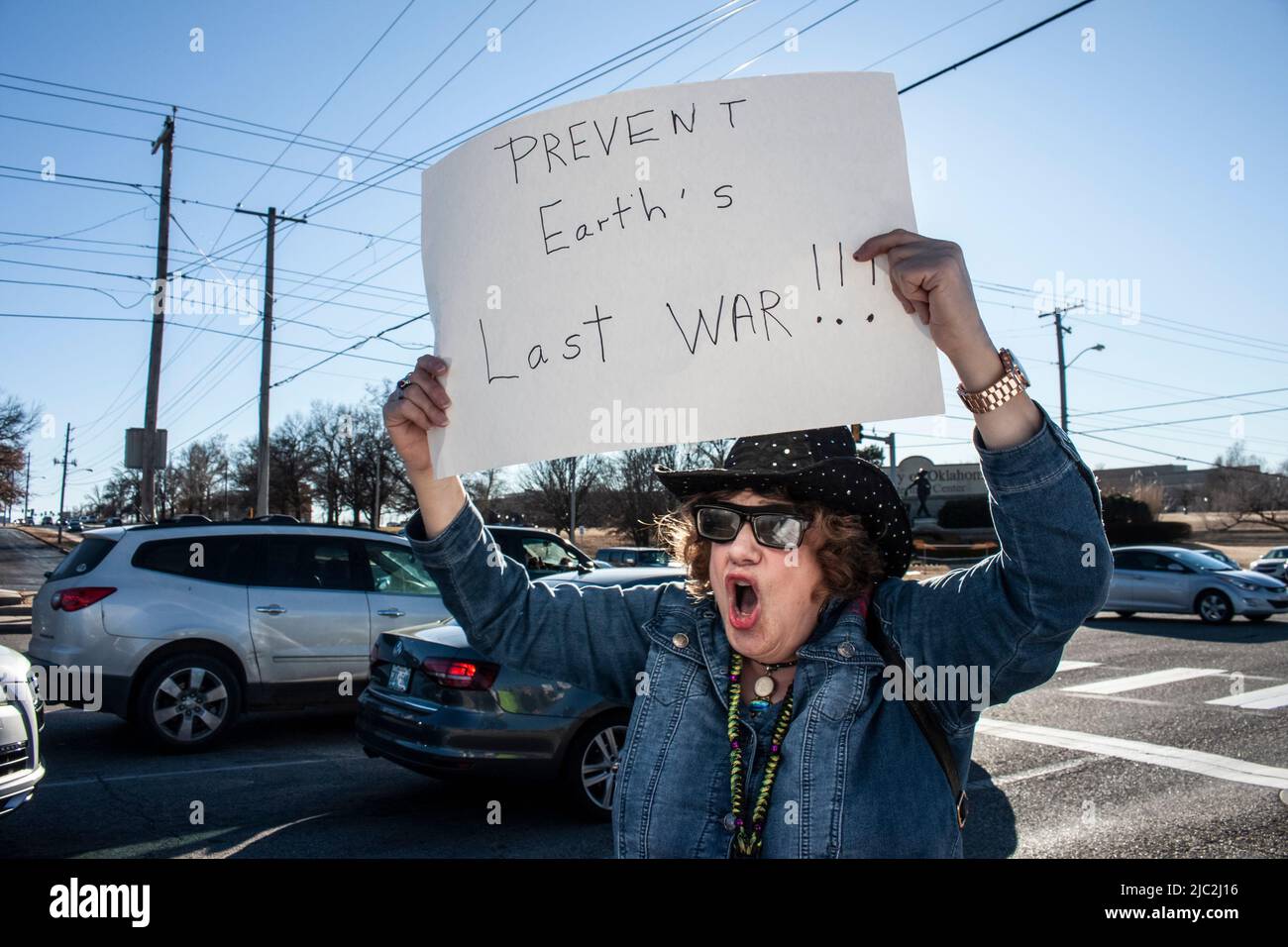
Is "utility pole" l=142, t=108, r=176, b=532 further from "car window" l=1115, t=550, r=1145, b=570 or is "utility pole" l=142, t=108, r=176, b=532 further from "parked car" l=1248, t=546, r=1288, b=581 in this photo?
"parked car" l=1248, t=546, r=1288, b=581

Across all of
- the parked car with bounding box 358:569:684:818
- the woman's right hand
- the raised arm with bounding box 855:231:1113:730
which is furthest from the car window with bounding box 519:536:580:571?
the raised arm with bounding box 855:231:1113:730

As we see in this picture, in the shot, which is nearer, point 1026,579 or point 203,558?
point 1026,579

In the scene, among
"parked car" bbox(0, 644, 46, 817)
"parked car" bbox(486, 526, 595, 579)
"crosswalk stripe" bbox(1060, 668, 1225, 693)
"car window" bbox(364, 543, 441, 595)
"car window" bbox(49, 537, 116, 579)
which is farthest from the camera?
"parked car" bbox(486, 526, 595, 579)

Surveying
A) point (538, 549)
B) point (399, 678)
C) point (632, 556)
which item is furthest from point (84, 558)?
point (632, 556)

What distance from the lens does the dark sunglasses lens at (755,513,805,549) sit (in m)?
1.87

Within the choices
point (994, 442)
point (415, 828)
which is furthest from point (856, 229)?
point (415, 828)

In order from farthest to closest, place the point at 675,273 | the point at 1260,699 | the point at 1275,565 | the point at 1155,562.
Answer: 1. the point at 1275,565
2. the point at 1155,562
3. the point at 1260,699
4. the point at 675,273

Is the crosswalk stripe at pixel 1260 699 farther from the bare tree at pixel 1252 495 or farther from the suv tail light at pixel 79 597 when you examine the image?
the bare tree at pixel 1252 495

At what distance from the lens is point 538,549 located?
11.9m

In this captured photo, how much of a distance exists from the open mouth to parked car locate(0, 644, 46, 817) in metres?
4.47

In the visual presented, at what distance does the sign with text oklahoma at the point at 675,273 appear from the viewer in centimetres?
172

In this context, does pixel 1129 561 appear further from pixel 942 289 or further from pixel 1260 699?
pixel 942 289

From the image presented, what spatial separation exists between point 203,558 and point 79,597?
97 cm
